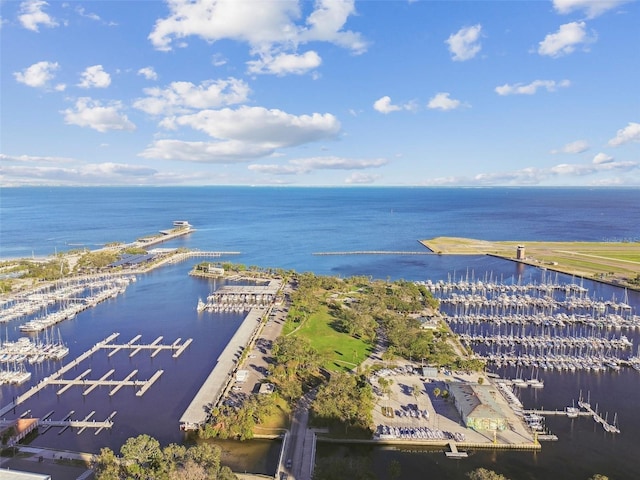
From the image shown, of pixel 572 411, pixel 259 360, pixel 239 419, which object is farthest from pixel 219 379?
pixel 572 411

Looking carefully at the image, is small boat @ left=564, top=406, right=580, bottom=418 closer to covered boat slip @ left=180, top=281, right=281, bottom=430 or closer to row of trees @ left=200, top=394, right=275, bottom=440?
row of trees @ left=200, top=394, right=275, bottom=440

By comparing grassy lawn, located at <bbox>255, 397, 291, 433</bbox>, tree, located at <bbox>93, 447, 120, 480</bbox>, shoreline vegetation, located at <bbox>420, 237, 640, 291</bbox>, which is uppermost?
shoreline vegetation, located at <bbox>420, 237, 640, 291</bbox>

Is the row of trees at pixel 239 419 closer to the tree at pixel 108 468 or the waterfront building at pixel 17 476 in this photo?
the tree at pixel 108 468

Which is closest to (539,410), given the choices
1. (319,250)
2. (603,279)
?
(603,279)

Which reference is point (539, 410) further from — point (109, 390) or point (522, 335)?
point (109, 390)

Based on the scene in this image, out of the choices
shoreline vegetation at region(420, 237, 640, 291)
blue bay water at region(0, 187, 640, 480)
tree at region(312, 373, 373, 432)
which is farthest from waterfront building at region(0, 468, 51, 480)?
shoreline vegetation at region(420, 237, 640, 291)

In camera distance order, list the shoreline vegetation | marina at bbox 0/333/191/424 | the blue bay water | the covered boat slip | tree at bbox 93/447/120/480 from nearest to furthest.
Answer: tree at bbox 93/447/120/480 < the blue bay water < the covered boat slip < marina at bbox 0/333/191/424 < the shoreline vegetation
